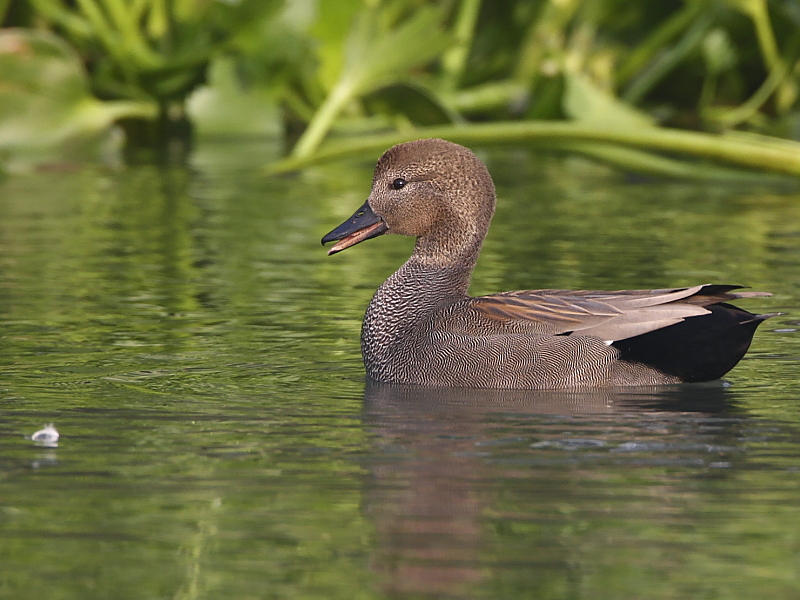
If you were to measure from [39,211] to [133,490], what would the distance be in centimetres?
768

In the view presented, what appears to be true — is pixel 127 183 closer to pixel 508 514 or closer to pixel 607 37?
pixel 607 37

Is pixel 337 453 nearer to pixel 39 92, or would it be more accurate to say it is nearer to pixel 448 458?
pixel 448 458

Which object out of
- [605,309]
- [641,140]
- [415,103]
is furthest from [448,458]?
[415,103]

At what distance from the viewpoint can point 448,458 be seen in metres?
5.16

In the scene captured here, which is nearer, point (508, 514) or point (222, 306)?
point (508, 514)

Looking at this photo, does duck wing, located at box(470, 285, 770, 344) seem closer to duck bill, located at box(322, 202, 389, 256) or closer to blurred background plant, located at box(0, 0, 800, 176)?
duck bill, located at box(322, 202, 389, 256)

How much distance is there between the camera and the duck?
6.21m

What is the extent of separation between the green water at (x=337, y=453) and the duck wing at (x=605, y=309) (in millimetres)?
267

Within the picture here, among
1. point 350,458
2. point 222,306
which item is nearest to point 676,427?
point 350,458

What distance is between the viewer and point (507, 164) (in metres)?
16.2

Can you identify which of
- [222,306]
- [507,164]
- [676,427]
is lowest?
[507,164]

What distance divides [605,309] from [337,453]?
5.05 ft

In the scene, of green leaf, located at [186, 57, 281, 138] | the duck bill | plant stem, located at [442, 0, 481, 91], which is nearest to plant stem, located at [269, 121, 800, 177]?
the duck bill

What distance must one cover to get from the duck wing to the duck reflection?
0.26 metres
